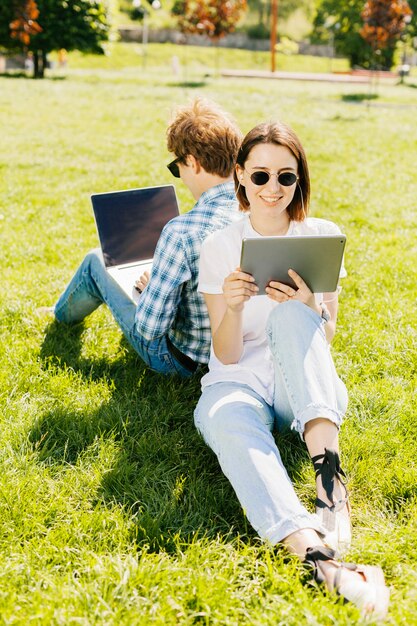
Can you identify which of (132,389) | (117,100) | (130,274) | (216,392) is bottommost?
(132,389)

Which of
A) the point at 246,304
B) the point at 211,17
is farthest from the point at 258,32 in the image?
the point at 246,304

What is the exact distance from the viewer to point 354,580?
203 cm

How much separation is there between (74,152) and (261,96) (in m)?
10.7

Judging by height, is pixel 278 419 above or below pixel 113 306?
below

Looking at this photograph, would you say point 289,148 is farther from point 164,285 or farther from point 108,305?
point 108,305

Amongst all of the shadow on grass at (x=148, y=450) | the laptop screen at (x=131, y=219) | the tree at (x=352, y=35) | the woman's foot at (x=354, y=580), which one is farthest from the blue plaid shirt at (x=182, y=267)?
the tree at (x=352, y=35)

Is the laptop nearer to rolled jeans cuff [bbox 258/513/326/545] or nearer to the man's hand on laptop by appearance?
the man's hand on laptop

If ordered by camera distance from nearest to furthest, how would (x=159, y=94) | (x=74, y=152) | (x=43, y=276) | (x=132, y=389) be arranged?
(x=132, y=389) < (x=43, y=276) < (x=74, y=152) < (x=159, y=94)

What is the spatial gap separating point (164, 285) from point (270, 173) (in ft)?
2.16

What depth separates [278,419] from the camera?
2775 mm

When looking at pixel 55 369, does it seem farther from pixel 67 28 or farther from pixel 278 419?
pixel 67 28

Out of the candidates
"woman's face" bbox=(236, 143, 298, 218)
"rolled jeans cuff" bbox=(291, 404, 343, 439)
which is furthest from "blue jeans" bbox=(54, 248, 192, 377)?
"rolled jeans cuff" bbox=(291, 404, 343, 439)

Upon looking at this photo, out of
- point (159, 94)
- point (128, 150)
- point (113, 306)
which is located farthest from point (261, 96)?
point (113, 306)

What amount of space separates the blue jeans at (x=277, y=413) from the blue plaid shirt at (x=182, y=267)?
1.37ft
